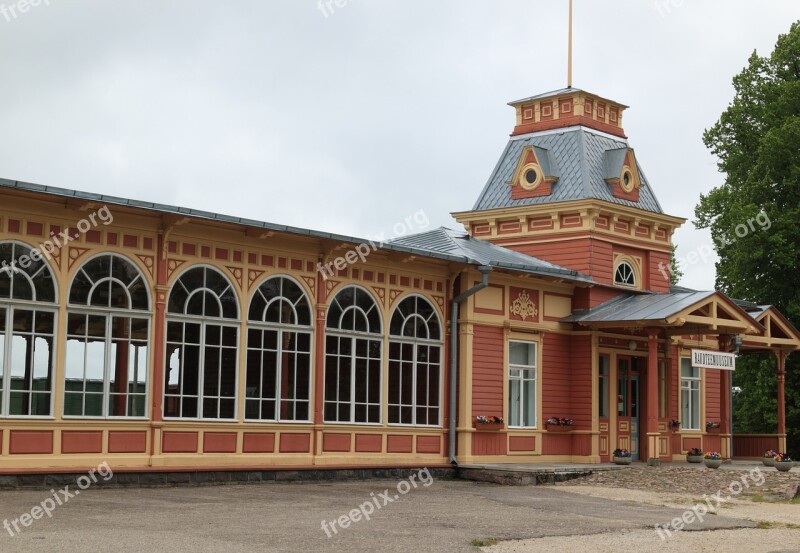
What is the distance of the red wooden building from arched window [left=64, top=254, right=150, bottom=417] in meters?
0.03

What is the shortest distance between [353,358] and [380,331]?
0.85 meters

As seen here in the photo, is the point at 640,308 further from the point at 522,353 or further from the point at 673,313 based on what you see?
the point at 522,353

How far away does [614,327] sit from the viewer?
82.7 ft

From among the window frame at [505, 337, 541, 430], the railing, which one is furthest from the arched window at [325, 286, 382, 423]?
the railing

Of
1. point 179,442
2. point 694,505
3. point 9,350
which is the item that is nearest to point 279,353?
point 179,442

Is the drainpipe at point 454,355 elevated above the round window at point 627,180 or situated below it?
below

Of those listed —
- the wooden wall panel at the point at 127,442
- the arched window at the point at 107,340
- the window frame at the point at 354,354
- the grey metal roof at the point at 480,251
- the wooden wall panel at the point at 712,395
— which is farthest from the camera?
the wooden wall panel at the point at 712,395

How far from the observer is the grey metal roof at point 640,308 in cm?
2400

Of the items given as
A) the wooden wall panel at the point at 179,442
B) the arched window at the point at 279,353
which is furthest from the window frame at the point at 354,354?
the wooden wall panel at the point at 179,442

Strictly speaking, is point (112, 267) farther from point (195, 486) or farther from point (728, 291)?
point (728, 291)

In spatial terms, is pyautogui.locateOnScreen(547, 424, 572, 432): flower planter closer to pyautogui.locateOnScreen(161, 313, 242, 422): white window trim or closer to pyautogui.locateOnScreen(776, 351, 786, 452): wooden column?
pyautogui.locateOnScreen(776, 351, 786, 452): wooden column

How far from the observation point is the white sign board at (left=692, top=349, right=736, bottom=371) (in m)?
24.7

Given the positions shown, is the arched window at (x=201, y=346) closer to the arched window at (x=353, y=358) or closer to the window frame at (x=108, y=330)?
the window frame at (x=108, y=330)

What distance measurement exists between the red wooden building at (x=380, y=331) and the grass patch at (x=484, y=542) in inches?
274
